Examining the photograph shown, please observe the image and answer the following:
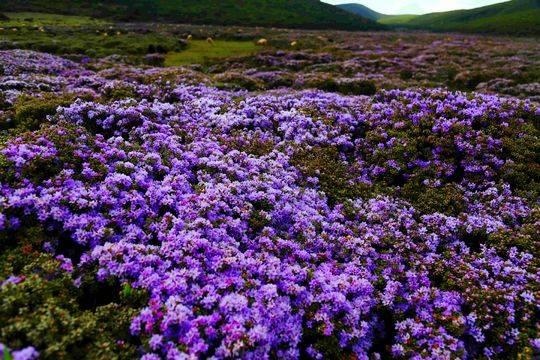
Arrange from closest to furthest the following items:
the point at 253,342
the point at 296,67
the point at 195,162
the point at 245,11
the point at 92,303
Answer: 1. the point at 253,342
2. the point at 92,303
3. the point at 195,162
4. the point at 296,67
5. the point at 245,11

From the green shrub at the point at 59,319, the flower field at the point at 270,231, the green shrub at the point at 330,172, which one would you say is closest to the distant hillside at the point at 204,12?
the flower field at the point at 270,231

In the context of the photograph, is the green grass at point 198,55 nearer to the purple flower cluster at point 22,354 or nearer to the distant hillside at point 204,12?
the purple flower cluster at point 22,354

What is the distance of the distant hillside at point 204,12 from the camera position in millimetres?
127375

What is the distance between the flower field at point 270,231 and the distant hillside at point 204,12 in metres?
122

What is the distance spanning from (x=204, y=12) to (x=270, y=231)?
173m

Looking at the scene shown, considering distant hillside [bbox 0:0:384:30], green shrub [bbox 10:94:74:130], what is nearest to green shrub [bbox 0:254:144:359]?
green shrub [bbox 10:94:74:130]

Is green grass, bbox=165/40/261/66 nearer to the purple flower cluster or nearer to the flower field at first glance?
the flower field

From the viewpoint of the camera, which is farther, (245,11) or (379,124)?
(245,11)

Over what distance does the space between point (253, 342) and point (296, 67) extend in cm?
3584

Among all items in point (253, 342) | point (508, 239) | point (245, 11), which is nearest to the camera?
point (253, 342)

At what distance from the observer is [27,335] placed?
556cm

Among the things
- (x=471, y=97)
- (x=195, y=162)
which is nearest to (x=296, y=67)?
(x=471, y=97)

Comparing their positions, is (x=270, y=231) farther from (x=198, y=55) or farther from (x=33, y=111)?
(x=198, y=55)

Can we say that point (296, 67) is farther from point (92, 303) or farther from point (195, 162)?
point (92, 303)
